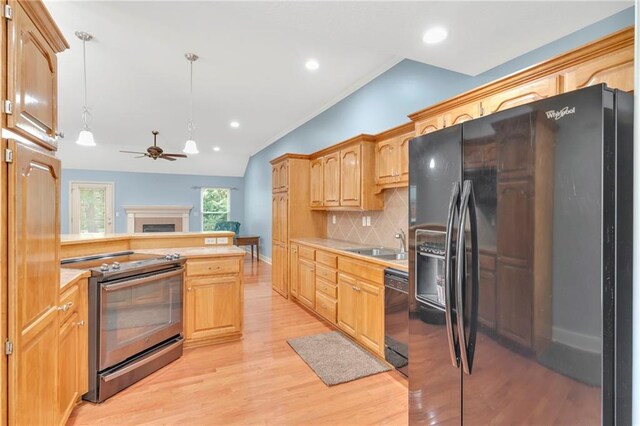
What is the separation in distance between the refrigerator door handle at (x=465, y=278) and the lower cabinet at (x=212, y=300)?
8.18ft

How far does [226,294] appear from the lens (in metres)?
3.34

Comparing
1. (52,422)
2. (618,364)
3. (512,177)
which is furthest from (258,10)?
(52,422)

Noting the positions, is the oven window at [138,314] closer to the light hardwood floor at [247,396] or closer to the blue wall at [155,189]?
the light hardwood floor at [247,396]

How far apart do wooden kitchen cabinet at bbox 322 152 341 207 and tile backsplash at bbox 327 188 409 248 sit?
0.38m

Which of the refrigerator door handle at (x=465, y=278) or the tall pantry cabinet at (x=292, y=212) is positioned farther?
the tall pantry cabinet at (x=292, y=212)

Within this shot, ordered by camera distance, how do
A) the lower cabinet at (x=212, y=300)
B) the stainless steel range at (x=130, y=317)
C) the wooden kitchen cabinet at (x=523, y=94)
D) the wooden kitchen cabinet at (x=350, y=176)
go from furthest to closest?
the wooden kitchen cabinet at (x=350, y=176) < the lower cabinet at (x=212, y=300) < the stainless steel range at (x=130, y=317) < the wooden kitchen cabinet at (x=523, y=94)

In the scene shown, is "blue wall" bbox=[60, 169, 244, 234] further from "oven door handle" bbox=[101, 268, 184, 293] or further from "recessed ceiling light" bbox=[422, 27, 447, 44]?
"recessed ceiling light" bbox=[422, 27, 447, 44]

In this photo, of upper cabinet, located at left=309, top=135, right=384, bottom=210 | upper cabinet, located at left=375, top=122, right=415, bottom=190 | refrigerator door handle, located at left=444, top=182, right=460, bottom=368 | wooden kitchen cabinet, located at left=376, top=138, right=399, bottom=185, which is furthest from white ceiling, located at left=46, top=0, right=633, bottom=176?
refrigerator door handle, located at left=444, top=182, right=460, bottom=368

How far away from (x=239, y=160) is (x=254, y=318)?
23.0 feet

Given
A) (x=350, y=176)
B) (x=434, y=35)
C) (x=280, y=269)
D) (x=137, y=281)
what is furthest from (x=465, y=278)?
(x=280, y=269)

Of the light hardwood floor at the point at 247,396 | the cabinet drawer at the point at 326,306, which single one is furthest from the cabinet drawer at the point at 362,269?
the light hardwood floor at the point at 247,396

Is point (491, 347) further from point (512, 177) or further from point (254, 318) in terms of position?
point (254, 318)

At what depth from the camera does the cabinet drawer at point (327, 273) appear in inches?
145

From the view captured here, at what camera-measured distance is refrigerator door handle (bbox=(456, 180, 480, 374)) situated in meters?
1.37
